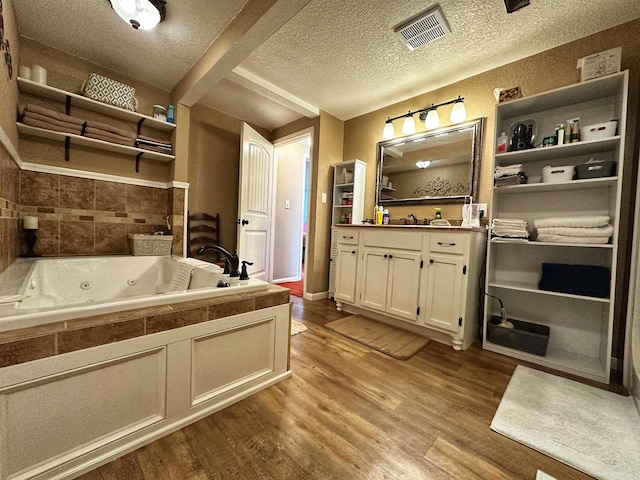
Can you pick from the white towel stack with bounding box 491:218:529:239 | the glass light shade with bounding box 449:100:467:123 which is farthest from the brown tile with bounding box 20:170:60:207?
the white towel stack with bounding box 491:218:529:239

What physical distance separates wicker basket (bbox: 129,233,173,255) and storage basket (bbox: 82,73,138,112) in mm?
1174

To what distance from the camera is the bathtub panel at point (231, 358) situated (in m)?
1.14

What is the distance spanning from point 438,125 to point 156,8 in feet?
7.74

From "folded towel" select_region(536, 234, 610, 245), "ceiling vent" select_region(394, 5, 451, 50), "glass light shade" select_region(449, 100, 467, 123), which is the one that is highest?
"ceiling vent" select_region(394, 5, 451, 50)

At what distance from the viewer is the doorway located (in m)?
4.12

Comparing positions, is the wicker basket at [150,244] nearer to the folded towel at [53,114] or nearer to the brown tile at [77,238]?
the brown tile at [77,238]

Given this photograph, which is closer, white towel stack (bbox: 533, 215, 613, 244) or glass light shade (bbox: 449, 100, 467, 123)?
white towel stack (bbox: 533, 215, 613, 244)

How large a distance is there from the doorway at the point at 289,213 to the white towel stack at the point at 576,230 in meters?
2.87

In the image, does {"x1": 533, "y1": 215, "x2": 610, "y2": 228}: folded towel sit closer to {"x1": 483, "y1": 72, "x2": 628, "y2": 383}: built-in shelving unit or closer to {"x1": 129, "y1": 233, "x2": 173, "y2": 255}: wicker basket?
{"x1": 483, "y1": 72, "x2": 628, "y2": 383}: built-in shelving unit

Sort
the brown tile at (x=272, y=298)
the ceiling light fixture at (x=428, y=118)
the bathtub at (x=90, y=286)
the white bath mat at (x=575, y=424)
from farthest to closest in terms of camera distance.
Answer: the ceiling light fixture at (x=428, y=118)
the brown tile at (x=272, y=298)
the white bath mat at (x=575, y=424)
the bathtub at (x=90, y=286)

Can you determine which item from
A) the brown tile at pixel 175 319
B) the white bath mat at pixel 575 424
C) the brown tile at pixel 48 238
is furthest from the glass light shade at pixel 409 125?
the brown tile at pixel 48 238

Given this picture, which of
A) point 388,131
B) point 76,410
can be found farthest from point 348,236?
point 76,410

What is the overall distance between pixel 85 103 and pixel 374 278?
2.94 m

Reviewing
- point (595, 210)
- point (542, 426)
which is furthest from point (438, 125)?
point (542, 426)
